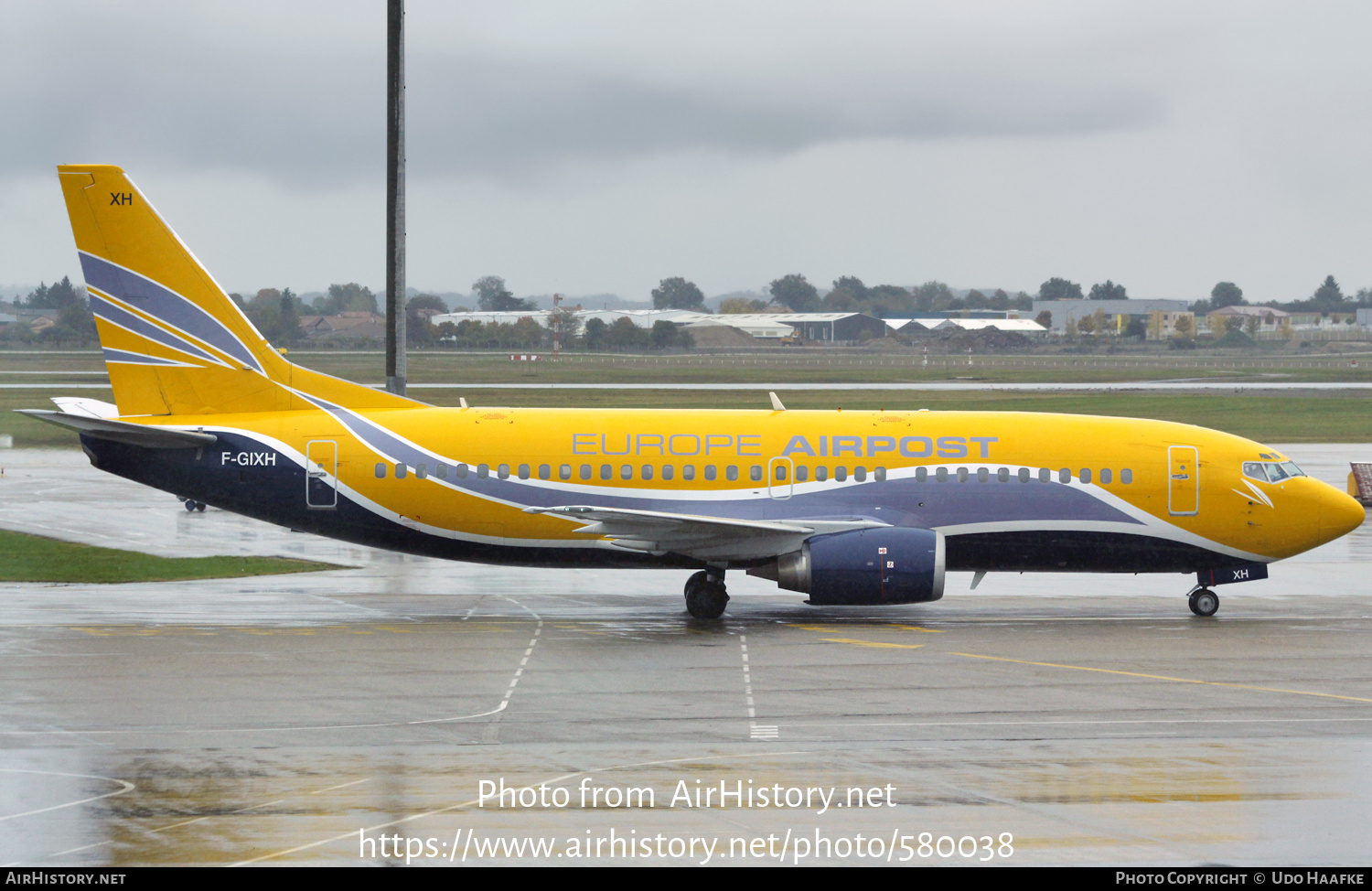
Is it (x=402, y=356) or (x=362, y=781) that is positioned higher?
(x=402, y=356)

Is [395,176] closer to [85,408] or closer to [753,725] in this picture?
[85,408]

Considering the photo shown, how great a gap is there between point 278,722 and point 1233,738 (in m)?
12.3

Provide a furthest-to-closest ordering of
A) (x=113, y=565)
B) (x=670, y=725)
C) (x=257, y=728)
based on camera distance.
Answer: (x=113, y=565), (x=670, y=725), (x=257, y=728)

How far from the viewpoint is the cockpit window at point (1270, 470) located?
A: 88.8ft

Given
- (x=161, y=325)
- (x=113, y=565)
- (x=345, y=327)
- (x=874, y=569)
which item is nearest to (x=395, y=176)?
(x=161, y=325)

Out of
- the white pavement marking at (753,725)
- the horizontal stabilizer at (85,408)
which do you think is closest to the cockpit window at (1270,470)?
the white pavement marking at (753,725)

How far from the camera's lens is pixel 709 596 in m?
26.3

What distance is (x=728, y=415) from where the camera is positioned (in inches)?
1094

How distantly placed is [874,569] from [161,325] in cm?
1478

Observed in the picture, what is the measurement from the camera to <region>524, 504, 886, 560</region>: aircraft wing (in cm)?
2511

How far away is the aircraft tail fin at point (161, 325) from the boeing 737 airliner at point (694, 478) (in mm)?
54

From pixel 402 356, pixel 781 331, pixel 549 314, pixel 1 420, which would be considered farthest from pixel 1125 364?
pixel 402 356

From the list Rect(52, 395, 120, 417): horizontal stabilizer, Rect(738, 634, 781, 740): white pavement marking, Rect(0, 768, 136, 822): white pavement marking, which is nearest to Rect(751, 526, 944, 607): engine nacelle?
Rect(738, 634, 781, 740): white pavement marking

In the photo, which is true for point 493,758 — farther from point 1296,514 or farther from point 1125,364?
point 1125,364
